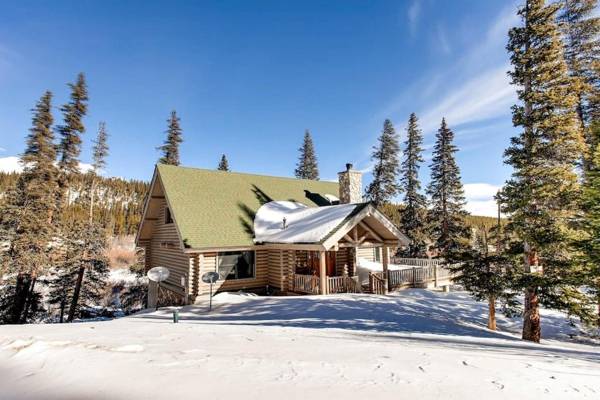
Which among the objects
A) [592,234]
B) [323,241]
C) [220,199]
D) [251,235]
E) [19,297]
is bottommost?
[19,297]

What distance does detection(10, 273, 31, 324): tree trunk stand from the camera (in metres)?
20.1

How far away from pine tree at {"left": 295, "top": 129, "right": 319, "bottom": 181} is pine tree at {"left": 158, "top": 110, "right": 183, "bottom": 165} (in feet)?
62.9

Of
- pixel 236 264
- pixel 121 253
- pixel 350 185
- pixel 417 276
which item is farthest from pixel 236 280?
pixel 121 253

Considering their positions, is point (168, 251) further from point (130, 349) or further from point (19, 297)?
point (130, 349)

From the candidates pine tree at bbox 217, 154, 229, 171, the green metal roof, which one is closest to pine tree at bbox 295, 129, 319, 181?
pine tree at bbox 217, 154, 229, 171

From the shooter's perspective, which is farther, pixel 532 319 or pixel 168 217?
pixel 168 217

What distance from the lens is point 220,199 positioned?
60.0 feet

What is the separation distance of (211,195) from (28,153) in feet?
49.5

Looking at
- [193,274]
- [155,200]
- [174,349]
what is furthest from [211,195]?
[174,349]

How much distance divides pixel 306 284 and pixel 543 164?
11130mm

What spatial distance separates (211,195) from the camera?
18.3 metres

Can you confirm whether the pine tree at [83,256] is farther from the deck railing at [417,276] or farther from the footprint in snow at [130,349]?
the footprint in snow at [130,349]

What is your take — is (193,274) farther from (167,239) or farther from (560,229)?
(560,229)

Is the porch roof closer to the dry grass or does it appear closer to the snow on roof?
the snow on roof
